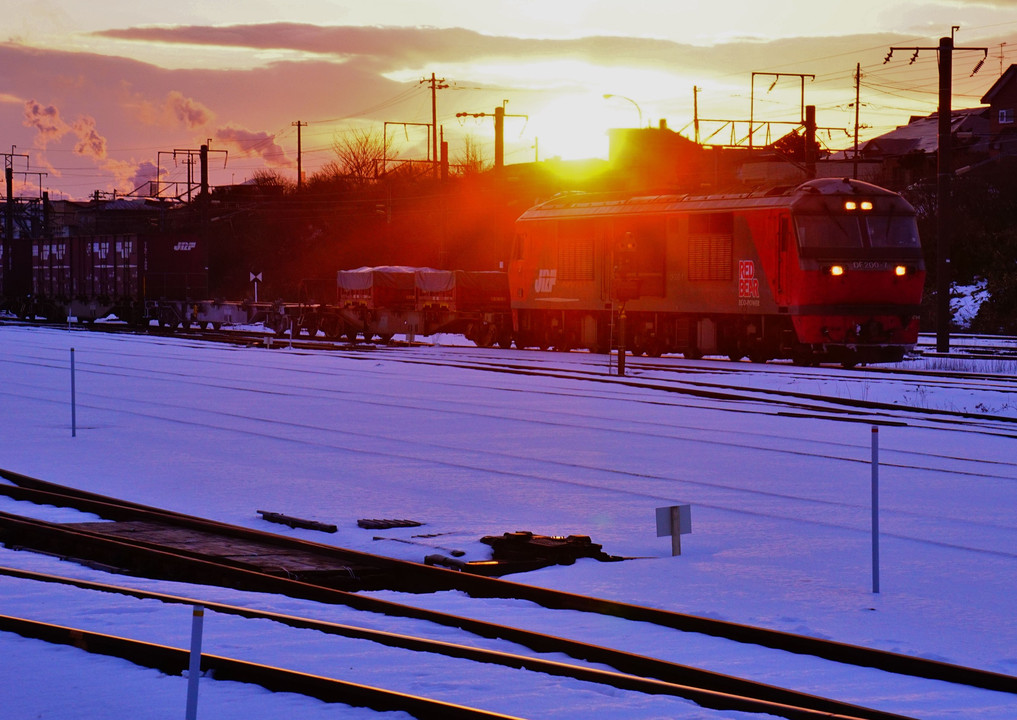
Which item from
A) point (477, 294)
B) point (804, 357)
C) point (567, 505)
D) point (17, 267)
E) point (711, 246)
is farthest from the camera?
point (17, 267)

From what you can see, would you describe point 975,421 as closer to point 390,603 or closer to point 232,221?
point 390,603

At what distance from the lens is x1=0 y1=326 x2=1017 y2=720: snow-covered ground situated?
675 cm

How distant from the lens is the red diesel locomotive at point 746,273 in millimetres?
29734

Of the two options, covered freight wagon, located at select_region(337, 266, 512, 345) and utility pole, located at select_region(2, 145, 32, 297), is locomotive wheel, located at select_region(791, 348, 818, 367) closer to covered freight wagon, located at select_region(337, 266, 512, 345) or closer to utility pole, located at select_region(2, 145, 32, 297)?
covered freight wagon, located at select_region(337, 266, 512, 345)

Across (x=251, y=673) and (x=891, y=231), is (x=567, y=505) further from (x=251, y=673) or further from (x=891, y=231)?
(x=891, y=231)

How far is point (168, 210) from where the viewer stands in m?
117

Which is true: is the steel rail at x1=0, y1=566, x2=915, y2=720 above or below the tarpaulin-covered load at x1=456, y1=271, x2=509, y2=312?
below

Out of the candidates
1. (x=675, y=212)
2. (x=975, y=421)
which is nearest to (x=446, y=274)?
(x=675, y=212)

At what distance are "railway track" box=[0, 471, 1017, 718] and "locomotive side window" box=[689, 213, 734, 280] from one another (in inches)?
859

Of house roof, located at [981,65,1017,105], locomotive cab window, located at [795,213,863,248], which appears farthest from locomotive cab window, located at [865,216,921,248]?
house roof, located at [981,65,1017,105]

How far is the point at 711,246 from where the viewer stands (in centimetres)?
3303

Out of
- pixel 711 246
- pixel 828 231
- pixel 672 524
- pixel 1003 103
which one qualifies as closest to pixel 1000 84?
pixel 1003 103

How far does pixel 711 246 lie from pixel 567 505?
21.3m

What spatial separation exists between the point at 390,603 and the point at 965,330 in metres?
44.0
